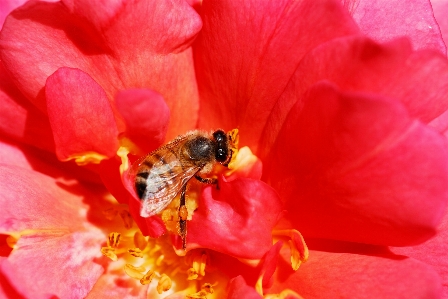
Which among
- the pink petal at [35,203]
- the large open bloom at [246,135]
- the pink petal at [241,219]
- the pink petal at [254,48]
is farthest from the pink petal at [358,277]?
the pink petal at [35,203]

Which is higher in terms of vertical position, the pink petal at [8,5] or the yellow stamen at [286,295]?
the pink petal at [8,5]

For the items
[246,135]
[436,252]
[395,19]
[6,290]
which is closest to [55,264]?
[6,290]

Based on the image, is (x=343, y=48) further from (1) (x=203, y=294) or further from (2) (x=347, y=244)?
(1) (x=203, y=294)

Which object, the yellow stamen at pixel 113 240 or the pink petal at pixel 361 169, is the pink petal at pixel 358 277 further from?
the yellow stamen at pixel 113 240

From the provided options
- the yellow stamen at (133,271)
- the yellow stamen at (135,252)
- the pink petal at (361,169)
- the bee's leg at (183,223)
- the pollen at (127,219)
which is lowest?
the yellow stamen at (133,271)

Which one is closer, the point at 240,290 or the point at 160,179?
the point at 240,290

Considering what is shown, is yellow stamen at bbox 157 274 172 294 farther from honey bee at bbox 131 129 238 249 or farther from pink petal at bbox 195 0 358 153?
pink petal at bbox 195 0 358 153

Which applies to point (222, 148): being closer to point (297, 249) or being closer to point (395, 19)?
point (297, 249)
